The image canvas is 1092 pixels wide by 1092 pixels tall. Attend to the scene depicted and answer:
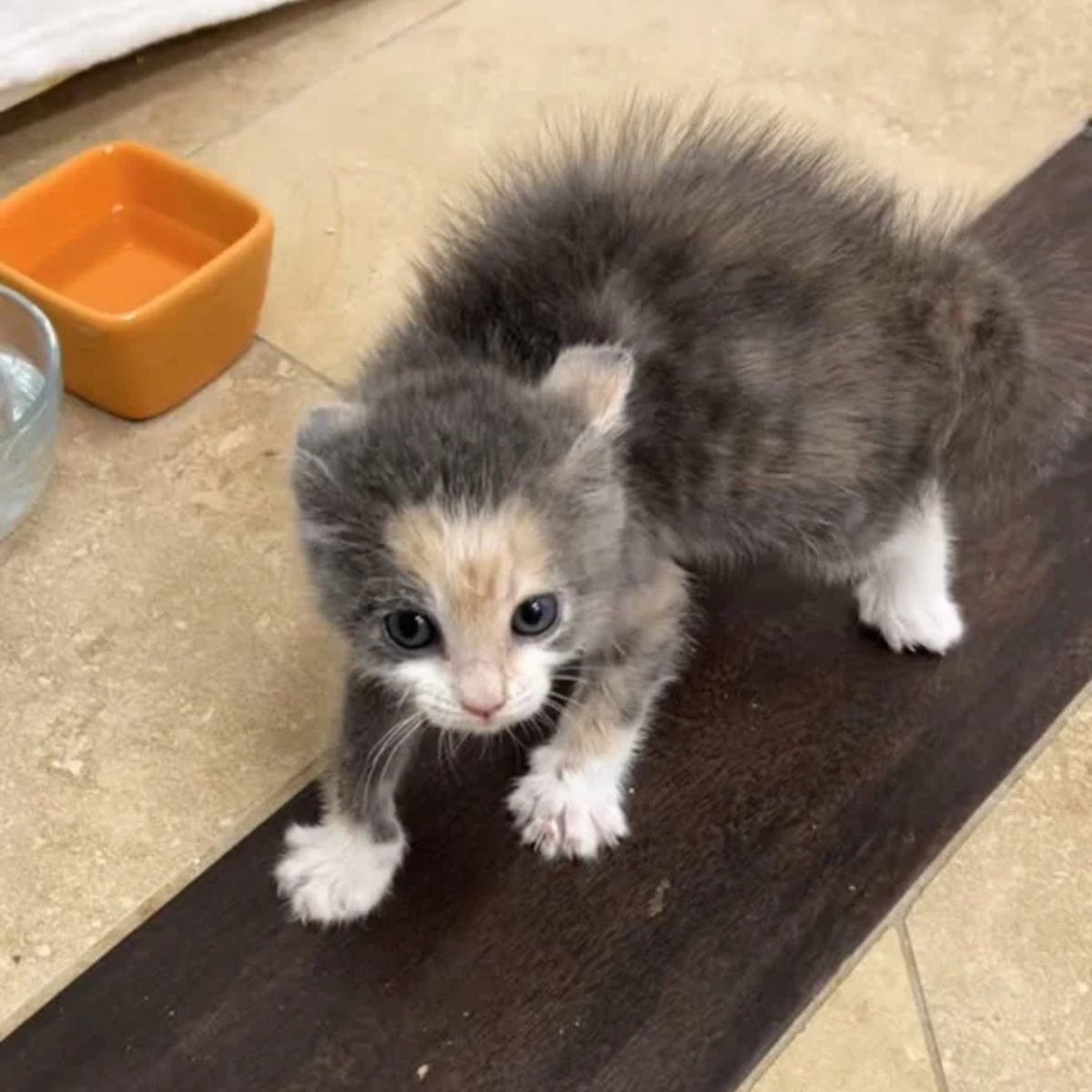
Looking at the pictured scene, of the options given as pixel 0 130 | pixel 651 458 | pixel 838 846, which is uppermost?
pixel 651 458

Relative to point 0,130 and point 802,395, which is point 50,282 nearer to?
point 0,130

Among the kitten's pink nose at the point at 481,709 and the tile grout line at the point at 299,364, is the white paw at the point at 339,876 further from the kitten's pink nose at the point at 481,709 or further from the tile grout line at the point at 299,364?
the tile grout line at the point at 299,364

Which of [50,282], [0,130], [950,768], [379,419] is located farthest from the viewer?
[0,130]

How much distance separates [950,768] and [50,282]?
0.95 m

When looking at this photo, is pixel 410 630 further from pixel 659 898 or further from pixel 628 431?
pixel 659 898

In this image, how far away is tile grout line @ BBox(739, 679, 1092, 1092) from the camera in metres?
1.12

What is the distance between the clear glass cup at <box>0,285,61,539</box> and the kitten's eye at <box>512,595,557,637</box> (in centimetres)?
58

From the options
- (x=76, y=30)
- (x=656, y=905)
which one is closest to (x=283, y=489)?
(x=656, y=905)

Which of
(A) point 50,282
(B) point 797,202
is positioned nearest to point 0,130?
(A) point 50,282

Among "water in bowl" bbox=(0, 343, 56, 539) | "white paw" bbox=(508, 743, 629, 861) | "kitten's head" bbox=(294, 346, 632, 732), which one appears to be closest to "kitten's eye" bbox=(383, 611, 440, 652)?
"kitten's head" bbox=(294, 346, 632, 732)

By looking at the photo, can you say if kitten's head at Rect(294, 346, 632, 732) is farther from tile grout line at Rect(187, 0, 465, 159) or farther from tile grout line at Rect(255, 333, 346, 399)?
tile grout line at Rect(187, 0, 465, 159)

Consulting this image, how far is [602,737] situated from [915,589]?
0.98 feet

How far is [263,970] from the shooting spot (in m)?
1.15

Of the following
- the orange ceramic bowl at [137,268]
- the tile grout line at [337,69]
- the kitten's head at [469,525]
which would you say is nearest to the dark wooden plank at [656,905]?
the kitten's head at [469,525]
